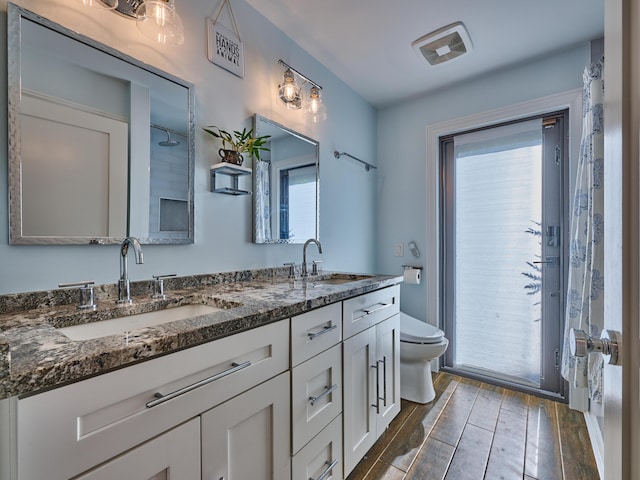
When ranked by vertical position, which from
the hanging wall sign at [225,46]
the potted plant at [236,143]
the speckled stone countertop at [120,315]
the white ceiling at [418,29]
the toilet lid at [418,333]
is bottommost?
the toilet lid at [418,333]

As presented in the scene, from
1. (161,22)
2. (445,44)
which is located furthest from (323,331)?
(445,44)

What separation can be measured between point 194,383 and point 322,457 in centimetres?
75

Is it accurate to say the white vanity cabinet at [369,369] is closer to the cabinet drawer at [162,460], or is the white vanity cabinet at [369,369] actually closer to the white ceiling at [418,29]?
the cabinet drawer at [162,460]

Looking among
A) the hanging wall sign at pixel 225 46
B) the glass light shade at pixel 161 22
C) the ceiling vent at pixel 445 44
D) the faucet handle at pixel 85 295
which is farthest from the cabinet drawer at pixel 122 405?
the ceiling vent at pixel 445 44

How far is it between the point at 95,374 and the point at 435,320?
240cm

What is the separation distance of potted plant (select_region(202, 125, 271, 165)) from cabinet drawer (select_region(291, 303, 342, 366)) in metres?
0.84

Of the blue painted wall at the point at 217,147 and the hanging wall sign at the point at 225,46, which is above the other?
the hanging wall sign at the point at 225,46

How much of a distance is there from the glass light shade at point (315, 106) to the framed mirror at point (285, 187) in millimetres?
163

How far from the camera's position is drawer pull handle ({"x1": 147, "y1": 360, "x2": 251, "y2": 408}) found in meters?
0.66

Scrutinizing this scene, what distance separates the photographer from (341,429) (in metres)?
1.29

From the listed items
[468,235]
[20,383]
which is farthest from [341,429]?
[468,235]

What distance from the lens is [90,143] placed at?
1062 millimetres

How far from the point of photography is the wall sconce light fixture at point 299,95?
179 cm

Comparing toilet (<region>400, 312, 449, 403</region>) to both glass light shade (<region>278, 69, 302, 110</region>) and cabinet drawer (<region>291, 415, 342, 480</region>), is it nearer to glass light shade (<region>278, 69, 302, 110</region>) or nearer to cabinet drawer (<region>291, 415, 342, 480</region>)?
cabinet drawer (<region>291, 415, 342, 480</region>)
